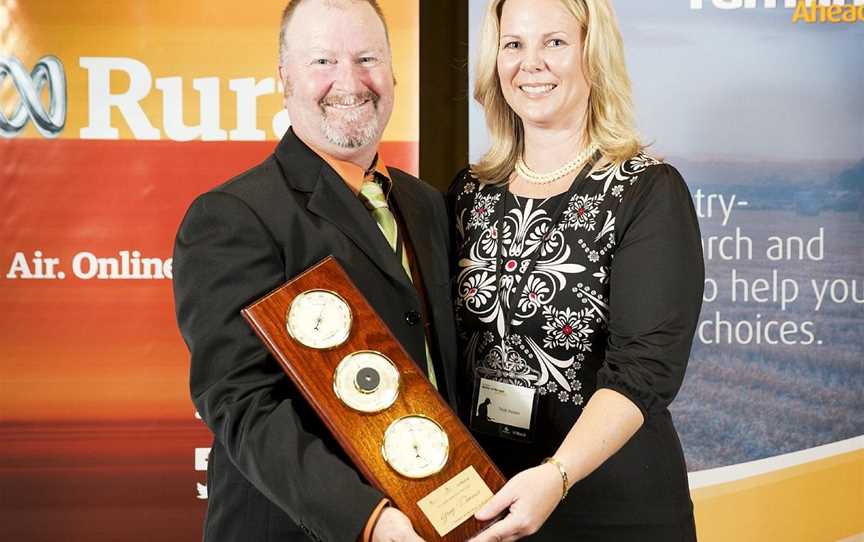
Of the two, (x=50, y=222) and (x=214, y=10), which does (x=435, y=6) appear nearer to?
(x=214, y=10)

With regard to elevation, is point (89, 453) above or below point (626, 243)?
below

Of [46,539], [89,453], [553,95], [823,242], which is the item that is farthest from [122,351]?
[823,242]

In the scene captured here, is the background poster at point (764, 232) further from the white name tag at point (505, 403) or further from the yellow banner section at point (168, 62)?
the white name tag at point (505, 403)

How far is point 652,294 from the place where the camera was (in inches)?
69.6

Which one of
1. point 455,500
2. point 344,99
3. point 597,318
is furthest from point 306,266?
point 597,318

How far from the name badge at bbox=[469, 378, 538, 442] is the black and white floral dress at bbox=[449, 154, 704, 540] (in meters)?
0.02

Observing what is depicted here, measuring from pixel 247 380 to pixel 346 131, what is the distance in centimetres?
53

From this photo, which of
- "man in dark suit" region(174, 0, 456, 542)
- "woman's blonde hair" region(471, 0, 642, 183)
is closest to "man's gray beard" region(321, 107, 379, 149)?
"man in dark suit" region(174, 0, 456, 542)

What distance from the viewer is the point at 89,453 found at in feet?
10.1

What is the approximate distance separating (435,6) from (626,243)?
1721 millimetres

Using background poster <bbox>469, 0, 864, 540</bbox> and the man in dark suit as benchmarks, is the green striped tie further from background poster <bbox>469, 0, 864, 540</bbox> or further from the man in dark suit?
background poster <bbox>469, 0, 864, 540</bbox>

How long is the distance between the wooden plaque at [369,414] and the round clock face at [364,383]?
0.03 feet

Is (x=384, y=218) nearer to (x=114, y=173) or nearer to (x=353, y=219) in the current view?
(x=353, y=219)

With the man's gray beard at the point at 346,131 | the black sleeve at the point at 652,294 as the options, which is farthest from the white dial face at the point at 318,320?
the black sleeve at the point at 652,294
